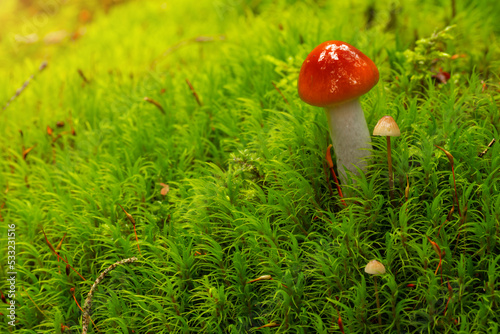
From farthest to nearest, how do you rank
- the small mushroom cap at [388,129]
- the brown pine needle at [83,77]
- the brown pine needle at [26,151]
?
the brown pine needle at [83,77] → the brown pine needle at [26,151] → the small mushroom cap at [388,129]

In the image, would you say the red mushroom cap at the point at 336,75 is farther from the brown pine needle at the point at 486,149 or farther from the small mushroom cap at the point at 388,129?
the brown pine needle at the point at 486,149

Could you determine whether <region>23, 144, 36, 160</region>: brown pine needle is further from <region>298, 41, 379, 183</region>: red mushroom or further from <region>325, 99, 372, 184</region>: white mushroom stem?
<region>325, 99, 372, 184</region>: white mushroom stem

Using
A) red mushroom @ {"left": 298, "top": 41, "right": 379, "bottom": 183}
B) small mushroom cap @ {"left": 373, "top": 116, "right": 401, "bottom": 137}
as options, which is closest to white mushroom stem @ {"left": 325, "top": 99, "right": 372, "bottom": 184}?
red mushroom @ {"left": 298, "top": 41, "right": 379, "bottom": 183}

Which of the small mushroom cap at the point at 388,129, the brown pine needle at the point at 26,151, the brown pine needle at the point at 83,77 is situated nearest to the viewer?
the small mushroom cap at the point at 388,129

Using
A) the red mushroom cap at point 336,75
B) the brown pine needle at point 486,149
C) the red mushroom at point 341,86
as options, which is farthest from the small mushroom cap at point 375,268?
the brown pine needle at point 486,149

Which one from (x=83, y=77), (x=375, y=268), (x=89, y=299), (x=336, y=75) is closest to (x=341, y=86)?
(x=336, y=75)

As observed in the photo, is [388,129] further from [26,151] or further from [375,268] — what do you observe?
[26,151]

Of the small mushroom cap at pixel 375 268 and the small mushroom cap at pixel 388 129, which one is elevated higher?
the small mushroom cap at pixel 388 129

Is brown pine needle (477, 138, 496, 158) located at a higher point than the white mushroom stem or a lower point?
lower
